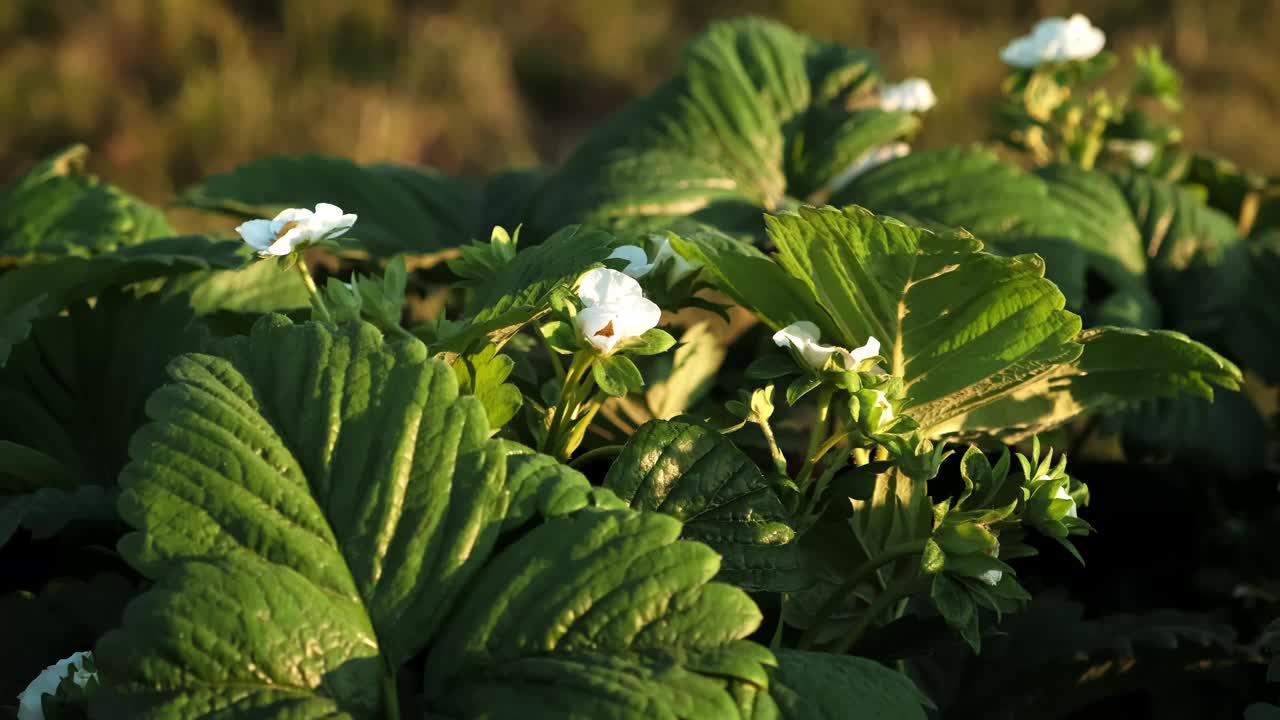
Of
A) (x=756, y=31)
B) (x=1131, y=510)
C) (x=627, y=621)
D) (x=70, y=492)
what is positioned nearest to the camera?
(x=627, y=621)

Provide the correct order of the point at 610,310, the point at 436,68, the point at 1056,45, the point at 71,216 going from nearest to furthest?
the point at 610,310, the point at 71,216, the point at 1056,45, the point at 436,68

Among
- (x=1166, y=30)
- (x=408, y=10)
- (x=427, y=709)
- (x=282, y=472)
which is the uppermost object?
(x=282, y=472)

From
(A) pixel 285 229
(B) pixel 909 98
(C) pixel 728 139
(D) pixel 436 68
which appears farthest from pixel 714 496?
(D) pixel 436 68

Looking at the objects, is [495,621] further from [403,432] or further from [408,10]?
[408,10]

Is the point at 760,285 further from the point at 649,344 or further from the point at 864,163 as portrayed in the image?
the point at 864,163

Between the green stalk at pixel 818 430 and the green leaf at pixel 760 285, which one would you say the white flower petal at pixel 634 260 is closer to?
the green leaf at pixel 760 285

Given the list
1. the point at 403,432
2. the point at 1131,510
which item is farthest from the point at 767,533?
the point at 1131,510

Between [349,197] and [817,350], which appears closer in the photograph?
[817,350]
